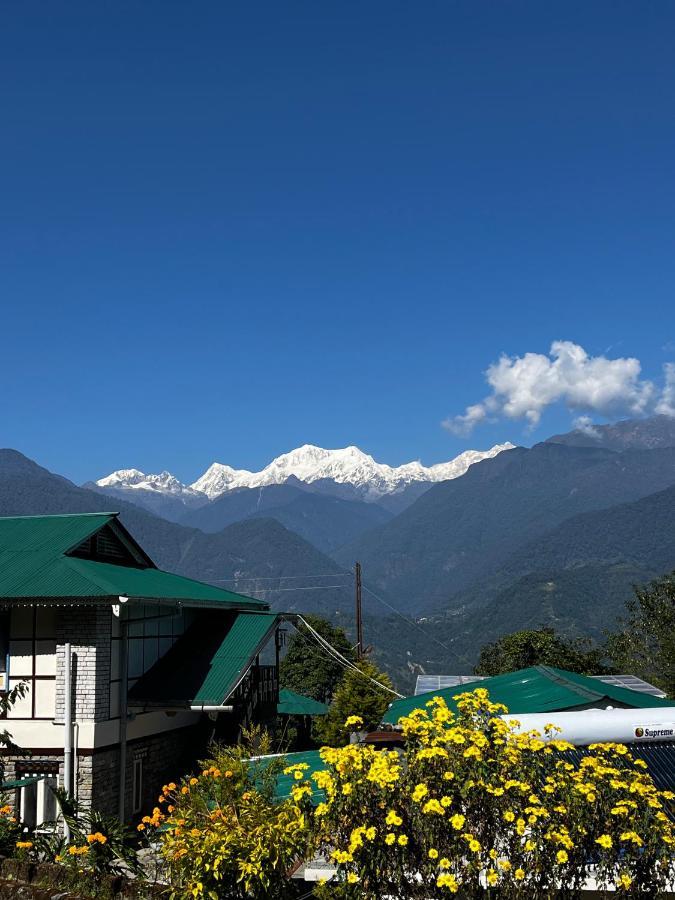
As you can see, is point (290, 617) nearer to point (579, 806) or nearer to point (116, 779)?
point (116, 779)

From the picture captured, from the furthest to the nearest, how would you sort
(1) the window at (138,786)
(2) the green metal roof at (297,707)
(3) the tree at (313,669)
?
(3) the tree at (313,669)
(2) the green metal roof at (297,707)
(1) the window at (138,786)

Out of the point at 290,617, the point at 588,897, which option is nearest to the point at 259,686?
the point at 290,617

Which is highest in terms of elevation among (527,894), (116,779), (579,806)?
(579,806)

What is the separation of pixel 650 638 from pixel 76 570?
5097cm

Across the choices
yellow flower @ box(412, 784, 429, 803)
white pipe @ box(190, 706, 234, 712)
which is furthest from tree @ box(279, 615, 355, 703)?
yellow flower @ box(412, 784, 429, 803)

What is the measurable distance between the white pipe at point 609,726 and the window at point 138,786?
13864 mm

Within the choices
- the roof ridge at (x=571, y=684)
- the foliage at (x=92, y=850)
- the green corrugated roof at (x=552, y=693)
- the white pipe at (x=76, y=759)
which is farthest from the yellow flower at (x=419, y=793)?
the white pipe at (x=76, y=759)

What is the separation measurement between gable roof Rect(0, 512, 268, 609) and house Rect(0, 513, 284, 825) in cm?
5

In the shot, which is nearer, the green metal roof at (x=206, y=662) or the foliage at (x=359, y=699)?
the green metal roof at (x=206, y=662)

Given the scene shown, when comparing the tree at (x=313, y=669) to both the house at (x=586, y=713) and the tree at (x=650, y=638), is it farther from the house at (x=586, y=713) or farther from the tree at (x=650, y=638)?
the house at (x=586, y=713)

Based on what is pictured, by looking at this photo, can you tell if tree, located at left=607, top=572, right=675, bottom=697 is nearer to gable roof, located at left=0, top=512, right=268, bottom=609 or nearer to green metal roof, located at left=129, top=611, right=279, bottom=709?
green metal roof, located at left=129, top=611, right=279, bottom=709

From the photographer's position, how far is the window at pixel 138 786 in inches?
866

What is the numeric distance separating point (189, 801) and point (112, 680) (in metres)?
10.8

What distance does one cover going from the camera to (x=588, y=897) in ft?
27.4
